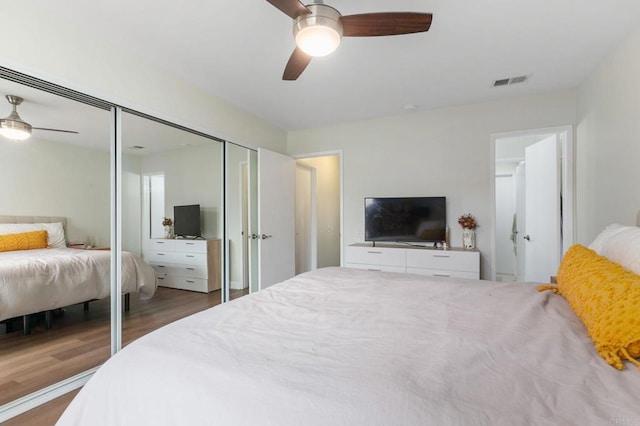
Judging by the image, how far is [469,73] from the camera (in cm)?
268

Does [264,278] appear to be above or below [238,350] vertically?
below

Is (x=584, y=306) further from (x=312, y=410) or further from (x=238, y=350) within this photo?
(x=238, y=350)

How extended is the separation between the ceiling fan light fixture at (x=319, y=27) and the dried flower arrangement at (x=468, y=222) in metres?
2.62

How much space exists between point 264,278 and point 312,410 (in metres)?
3.10

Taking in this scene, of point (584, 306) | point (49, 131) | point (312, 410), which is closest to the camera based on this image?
point (312, 410)

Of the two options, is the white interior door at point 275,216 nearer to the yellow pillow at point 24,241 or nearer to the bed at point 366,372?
the yellow pillow at point 24,241

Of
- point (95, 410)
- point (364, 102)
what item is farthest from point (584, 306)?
point (364, 102)

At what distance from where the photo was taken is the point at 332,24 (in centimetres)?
150

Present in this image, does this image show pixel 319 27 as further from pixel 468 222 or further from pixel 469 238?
pixel 469 238

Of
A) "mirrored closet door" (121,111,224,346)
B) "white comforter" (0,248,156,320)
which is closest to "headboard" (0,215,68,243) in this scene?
"white comforter" (0,248,156,320)

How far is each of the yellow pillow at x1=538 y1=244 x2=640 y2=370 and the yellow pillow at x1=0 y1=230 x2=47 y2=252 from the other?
10.1 feet

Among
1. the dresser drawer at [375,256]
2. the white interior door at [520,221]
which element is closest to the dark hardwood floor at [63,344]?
the dresser drawer at [375,256]

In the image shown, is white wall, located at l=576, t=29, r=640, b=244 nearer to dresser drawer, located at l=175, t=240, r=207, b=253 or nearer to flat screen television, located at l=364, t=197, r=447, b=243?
flat screen television, located at l=364, t=197, r=447, b=243

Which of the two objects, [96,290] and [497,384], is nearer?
[497,384]
